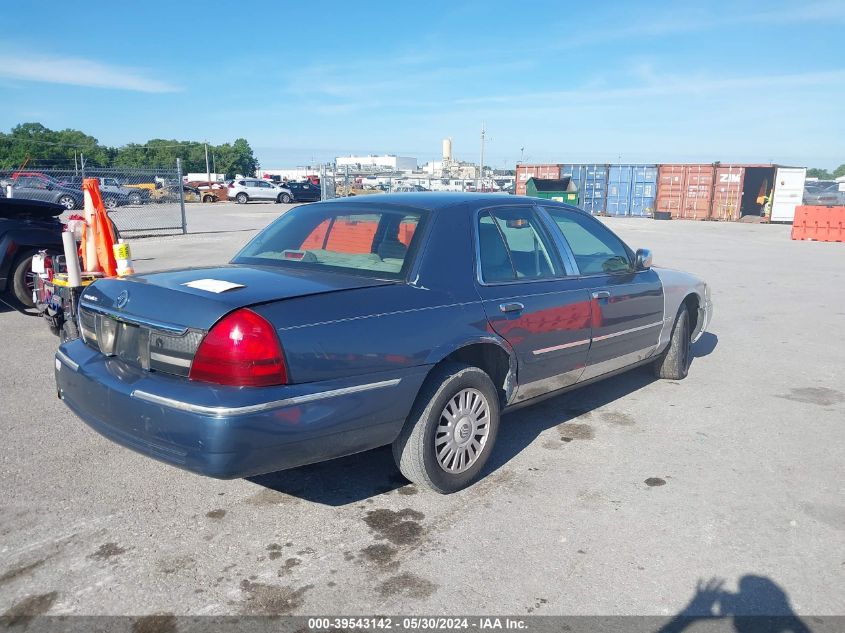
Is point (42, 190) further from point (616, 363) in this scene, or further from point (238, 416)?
point (238, 416)

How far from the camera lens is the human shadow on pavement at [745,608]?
8.63 feet

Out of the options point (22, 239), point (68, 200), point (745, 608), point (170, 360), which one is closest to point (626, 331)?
point (745, 608)

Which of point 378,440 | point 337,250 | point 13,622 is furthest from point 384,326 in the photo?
point 13,622

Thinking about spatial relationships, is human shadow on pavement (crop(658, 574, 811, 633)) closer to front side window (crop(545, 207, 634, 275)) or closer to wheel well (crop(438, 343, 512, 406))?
wheel well (crop(438, 343, 512, 406))

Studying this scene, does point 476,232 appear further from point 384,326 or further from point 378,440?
point 378,440

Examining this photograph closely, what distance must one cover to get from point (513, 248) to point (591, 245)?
102cm

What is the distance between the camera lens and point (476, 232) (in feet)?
13.1

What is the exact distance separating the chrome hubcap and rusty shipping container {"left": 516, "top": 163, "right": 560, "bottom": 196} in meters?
34.4

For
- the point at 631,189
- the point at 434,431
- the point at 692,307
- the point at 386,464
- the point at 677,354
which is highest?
the point at 631,189

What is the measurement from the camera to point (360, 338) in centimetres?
312

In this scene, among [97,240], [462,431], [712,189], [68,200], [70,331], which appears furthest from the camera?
[712,189]

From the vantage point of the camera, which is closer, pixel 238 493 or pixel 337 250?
pixel 238 493

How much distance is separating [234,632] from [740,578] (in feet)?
6.87

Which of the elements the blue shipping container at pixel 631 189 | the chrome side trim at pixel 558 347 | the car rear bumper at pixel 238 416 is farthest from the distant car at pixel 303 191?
the car rear bumper at pixel 238 416
